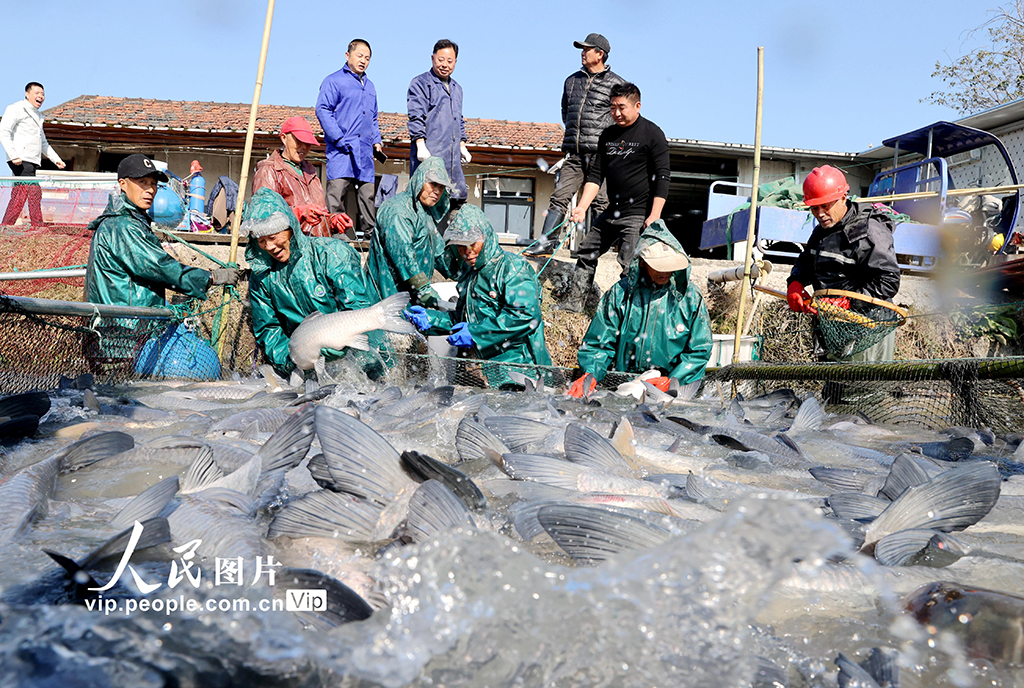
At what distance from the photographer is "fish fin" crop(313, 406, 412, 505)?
1.68 meters

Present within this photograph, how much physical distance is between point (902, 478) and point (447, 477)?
1.40 m

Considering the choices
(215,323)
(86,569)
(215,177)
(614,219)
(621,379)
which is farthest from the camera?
(215,177)

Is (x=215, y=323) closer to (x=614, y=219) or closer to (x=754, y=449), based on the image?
(x=614, y=219)

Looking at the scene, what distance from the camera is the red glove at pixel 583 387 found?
4.80m

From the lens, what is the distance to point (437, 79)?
776 cm

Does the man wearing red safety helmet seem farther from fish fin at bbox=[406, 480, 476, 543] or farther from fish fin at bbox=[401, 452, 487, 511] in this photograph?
fish fin at bbox=[406, 480, 476, 543]

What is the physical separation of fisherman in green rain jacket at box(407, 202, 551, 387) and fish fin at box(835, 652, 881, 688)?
185 inches

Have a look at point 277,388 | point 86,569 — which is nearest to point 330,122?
point 277,388

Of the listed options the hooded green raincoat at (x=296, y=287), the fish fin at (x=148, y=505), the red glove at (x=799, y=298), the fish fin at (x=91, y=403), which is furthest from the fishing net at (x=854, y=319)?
the fish fin at (x=148, y=505)

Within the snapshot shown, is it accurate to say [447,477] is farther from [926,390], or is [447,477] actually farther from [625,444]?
[926,390]

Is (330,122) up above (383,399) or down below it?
above

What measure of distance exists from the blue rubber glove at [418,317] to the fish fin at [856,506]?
14.5 ft

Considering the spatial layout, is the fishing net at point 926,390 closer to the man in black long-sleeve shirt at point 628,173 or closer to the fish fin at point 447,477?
the man in black long-sleeve shirt at point 628,173

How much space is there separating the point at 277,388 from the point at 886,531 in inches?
140
